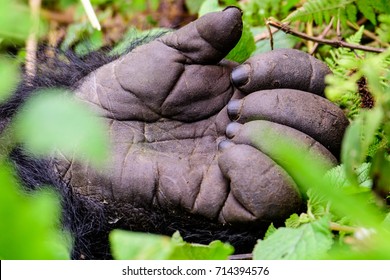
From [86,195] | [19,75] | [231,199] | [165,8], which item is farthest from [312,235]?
[165,8]

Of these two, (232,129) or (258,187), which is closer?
(258,187)

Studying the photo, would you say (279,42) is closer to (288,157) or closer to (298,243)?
(298,243)

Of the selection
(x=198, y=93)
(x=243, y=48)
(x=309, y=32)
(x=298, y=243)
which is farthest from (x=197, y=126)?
(x=309, y=32)

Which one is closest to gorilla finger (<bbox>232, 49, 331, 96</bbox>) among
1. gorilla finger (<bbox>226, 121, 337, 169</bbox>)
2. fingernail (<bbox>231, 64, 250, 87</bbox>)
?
fingernail (<bbox>231, 64, 250, 87</bbox>)

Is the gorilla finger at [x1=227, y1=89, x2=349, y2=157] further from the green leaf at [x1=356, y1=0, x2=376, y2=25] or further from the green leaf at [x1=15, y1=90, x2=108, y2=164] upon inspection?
the green leaf at [x1=15, y1=90, x2=108, y2=164]

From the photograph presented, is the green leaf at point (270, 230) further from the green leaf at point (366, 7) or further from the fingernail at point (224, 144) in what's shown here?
the green leaf at point (366, 7)

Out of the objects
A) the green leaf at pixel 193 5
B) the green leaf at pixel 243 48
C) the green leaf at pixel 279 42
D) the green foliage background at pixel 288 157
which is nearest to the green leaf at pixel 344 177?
the green foliage background at pixel 288 157
